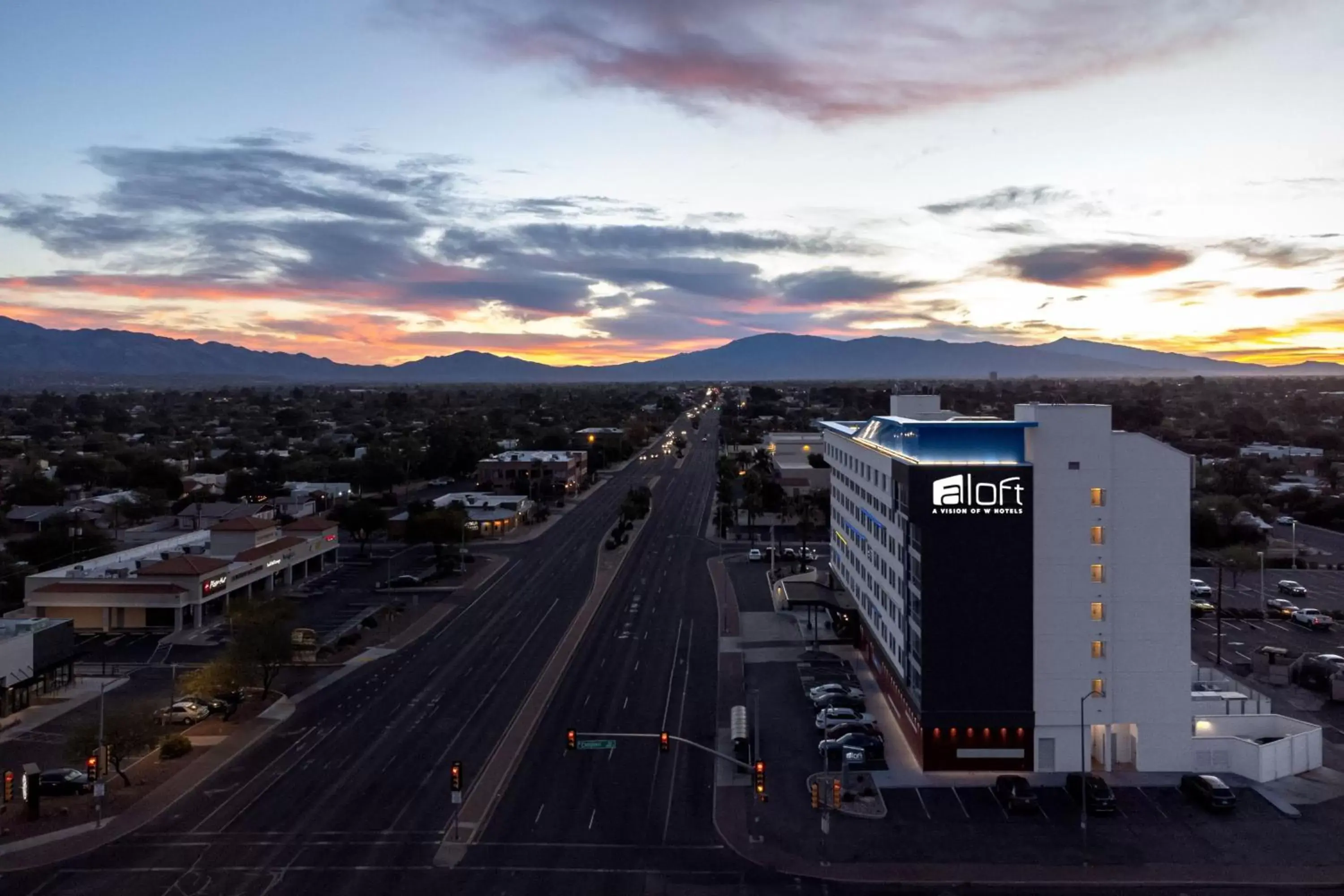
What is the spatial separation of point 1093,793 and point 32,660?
60.1 metres

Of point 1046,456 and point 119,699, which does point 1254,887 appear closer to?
point 1046,456

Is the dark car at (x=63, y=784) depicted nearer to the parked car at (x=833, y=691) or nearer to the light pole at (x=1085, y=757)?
the parked car at (x=833, y=691)

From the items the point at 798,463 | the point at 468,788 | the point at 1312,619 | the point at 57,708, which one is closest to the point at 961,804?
the point at 468,788

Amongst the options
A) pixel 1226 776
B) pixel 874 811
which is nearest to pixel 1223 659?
pixel 1226 776

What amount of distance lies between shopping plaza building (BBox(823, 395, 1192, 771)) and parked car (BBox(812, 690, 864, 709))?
6.89m

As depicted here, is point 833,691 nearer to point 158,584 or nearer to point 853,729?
point 853,729

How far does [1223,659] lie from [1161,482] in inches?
1084

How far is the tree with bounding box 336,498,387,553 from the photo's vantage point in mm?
100562

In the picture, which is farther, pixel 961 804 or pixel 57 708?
pixel 57 708

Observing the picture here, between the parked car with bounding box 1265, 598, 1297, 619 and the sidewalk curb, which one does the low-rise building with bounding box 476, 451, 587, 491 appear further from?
the parked car with bounding box 1265, 598, 1297, 619

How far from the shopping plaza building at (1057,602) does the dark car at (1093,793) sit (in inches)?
94.0

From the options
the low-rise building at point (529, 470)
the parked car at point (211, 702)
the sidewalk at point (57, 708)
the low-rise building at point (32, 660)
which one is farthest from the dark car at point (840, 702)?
the low-rise building at point (529, 470)

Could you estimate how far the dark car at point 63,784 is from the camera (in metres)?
41.2

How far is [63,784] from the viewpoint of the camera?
1626 inches
